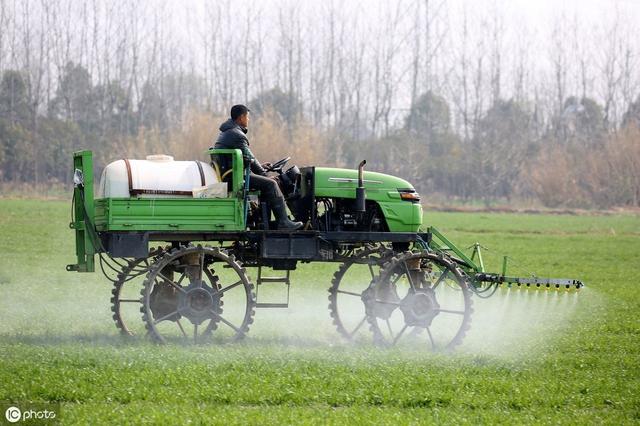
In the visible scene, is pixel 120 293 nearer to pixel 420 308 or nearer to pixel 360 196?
pixel 360 196

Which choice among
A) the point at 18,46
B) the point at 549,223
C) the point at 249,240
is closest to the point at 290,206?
the point at 249,240

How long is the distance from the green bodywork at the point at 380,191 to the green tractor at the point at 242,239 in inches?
0.6

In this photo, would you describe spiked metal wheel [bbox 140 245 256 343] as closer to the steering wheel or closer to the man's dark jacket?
the man's dark jacket

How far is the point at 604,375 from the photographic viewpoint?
458 inches

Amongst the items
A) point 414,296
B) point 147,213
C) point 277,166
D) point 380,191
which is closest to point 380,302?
point 414,296

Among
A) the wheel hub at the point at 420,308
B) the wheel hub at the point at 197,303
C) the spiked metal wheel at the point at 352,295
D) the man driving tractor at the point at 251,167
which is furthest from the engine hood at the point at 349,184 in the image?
→ the wheel hub at the point at 197,303

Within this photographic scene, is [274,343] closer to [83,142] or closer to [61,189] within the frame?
[61,189]

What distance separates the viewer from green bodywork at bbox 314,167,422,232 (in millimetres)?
13258

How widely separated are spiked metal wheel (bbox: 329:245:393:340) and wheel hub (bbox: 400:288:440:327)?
1.82 feet

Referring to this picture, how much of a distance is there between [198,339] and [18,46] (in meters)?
68.0

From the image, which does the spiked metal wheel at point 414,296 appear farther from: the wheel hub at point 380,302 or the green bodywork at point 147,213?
the green bodywork at point 147,213

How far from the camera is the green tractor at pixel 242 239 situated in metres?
12.3

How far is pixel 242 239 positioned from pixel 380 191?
6.51 ft

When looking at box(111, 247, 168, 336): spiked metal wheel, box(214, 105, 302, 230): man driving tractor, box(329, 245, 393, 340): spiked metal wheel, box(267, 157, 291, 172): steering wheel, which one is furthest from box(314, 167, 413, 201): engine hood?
box(111, 247, 168, 336): spiked metal wheel
